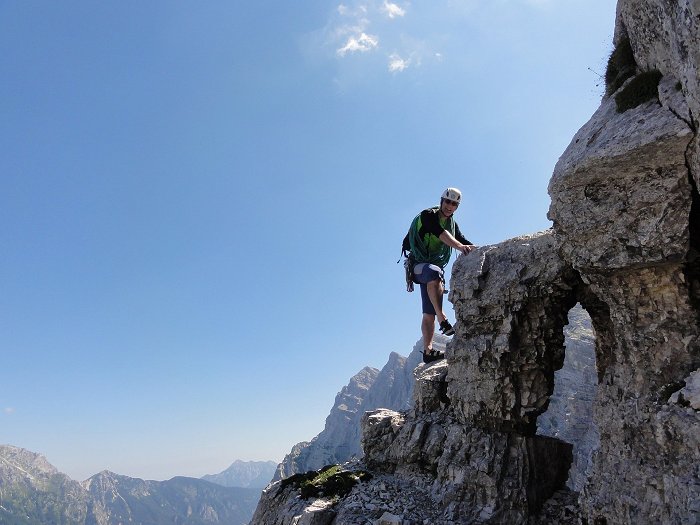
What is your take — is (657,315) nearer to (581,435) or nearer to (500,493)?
(500,493)

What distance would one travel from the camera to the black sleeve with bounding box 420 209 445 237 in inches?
858

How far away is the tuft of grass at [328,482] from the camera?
21.1 metres

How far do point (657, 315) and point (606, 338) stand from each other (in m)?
3.79

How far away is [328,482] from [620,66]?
22.6 meters

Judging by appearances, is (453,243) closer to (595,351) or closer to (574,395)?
(595,351)

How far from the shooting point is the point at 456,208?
2220cm

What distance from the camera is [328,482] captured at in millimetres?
21906

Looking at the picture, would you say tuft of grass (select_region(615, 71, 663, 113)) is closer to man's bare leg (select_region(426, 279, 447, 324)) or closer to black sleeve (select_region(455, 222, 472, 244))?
black sleeve (select_region(455, 222, 472, 244))

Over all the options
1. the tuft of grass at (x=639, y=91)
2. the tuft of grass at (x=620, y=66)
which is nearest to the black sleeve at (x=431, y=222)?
the tuft of grass at (x=620, y=66)

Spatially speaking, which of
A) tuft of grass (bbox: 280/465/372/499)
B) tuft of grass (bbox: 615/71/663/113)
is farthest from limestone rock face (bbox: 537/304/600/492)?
tuft of grass (bbox: 615/71/663/113)

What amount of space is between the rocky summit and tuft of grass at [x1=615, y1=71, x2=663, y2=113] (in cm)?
6

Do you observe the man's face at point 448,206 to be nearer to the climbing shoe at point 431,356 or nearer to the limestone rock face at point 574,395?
the climbing shoe at point 431,356

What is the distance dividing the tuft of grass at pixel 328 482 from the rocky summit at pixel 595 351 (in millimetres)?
94

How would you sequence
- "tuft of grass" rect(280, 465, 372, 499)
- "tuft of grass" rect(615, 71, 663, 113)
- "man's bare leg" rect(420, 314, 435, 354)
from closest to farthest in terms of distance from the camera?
"tuft of grass" rect(615, 71, 663, 113) < "tuft of grass" rect(280, 465, 372, 499) < "man's bare leg" rect(420, 314, 435, 354)
